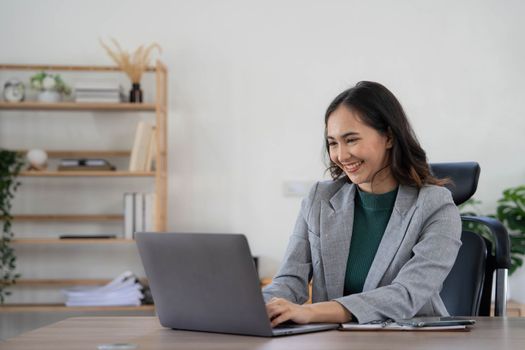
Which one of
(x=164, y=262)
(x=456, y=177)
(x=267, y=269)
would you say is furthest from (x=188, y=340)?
(x=267, y=269)

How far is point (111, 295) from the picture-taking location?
4.41 metres

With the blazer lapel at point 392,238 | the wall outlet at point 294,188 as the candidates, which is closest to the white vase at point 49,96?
the wall outlet at point 294,188

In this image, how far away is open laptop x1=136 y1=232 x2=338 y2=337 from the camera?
60.9 inches

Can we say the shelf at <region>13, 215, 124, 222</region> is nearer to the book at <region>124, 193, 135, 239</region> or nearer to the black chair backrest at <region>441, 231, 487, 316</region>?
the book at <region>124, 193, 135, 239</region>

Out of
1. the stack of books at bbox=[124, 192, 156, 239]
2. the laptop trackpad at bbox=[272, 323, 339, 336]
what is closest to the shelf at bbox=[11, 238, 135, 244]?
the stack of books at bbox=[124, 192, 156, 239]

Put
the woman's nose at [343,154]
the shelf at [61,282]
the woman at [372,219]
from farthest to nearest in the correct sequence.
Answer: the shelf at [61,282] → the woman's nose at [343,154] → the woman at [372,219]

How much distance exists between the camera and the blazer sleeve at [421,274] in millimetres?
1800

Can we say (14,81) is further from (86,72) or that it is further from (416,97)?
(416,97)

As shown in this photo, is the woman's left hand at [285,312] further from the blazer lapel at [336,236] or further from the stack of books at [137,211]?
the stack of books at [137,211]

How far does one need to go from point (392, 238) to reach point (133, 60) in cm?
288

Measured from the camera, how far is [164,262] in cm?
168

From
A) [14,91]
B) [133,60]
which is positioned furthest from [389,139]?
[14,91]

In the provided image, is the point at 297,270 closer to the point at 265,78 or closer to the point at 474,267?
the point at 474,267

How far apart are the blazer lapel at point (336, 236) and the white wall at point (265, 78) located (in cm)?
252
